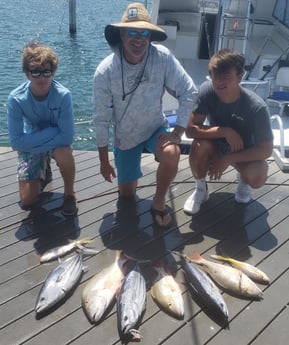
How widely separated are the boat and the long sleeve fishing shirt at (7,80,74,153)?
8.76 feet

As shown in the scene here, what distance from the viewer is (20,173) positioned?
3920 mm

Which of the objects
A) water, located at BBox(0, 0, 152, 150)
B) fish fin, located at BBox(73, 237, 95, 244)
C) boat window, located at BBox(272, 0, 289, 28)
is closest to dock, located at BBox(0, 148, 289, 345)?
fish fin, located at BBox(73, 237, 95, 244)

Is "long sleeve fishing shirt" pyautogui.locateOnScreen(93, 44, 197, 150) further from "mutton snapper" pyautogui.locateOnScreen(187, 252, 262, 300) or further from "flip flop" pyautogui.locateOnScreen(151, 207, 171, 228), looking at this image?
"mutton snapper" pyautogui.locateOnScreen(187, 252, 262, 300)

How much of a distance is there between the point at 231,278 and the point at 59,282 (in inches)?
45.0

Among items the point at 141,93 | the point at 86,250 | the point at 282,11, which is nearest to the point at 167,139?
the point at 141,93

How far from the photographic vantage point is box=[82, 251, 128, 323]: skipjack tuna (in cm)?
270

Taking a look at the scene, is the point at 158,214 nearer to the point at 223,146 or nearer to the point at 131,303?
the point at 223,146

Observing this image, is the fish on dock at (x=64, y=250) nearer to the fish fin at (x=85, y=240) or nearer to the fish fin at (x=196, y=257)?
the fish fin at (x=85, y=240)

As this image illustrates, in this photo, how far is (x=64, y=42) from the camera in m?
20.5

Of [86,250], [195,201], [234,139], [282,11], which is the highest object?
[282,11]

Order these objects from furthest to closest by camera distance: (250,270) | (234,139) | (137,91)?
1. (234,139)
2. (137,91)
3. (250,270)

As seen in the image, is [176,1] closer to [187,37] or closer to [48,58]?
[187,37]

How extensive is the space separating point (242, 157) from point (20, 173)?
193cm

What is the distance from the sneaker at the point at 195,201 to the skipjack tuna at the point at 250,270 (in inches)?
27.3
